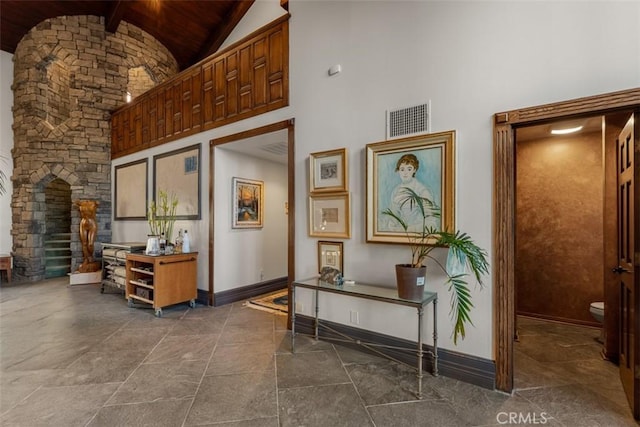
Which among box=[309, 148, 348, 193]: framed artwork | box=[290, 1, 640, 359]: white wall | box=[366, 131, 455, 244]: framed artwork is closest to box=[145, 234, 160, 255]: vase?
box=[290, 1, 640, 359]: white wall

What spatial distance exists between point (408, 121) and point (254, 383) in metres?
2.51

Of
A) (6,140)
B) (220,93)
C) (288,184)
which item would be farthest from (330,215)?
(6,140)

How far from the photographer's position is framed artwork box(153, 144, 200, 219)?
14.5 ft

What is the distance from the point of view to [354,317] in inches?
113

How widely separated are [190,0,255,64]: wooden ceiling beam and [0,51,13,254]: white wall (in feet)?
12.5

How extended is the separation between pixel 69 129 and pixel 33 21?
6.83ft

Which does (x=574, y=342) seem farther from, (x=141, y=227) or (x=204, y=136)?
(x=141, y=227)

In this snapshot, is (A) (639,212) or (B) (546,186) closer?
(A) (639,212)

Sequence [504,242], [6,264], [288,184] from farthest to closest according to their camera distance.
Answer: [6,264] → [288,184] → [504,242]

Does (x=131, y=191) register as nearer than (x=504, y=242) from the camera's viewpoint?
No

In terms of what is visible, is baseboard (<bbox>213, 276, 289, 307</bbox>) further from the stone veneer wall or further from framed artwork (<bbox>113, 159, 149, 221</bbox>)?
the stone veneer wall

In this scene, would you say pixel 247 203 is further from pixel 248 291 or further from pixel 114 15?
pixel 114 15

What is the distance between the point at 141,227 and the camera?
5.55 meters

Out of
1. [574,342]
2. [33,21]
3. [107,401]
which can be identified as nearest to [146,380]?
[107,401]
